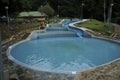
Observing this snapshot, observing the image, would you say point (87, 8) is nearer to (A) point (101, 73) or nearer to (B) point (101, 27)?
(B) point (101, 27)

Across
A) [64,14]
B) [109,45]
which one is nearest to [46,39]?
[109,45]

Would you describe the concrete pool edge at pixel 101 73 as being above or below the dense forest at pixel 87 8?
below

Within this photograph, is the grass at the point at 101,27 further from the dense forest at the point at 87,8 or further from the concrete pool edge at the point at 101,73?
the concrete pool edge at the point at 101,73

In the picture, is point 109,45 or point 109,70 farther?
point 109,45

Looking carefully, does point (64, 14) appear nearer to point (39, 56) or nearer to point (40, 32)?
point (40, 32)

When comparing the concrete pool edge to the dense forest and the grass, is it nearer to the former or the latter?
the grass

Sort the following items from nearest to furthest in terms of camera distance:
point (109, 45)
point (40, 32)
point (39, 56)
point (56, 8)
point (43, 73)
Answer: point (43, 73) < point (39, 56) < point (109, 45) < point (40, 32) < point (56, 8)

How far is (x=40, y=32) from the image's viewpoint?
24.9m

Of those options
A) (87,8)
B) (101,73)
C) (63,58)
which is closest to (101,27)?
(63,58)

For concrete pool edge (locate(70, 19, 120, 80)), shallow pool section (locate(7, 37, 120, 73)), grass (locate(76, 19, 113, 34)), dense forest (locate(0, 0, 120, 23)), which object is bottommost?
shallow pool section (locate(7, 37, 120, 73))

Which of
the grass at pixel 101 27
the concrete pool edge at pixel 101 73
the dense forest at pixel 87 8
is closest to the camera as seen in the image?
the concrete pool edge at pixel 101 73

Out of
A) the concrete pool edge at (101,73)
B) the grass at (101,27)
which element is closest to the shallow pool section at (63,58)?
the concrete pool edge at (101,73)

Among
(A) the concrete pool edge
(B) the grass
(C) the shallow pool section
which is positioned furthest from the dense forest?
(A) the concrete pool edge

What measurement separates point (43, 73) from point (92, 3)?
138 ft
